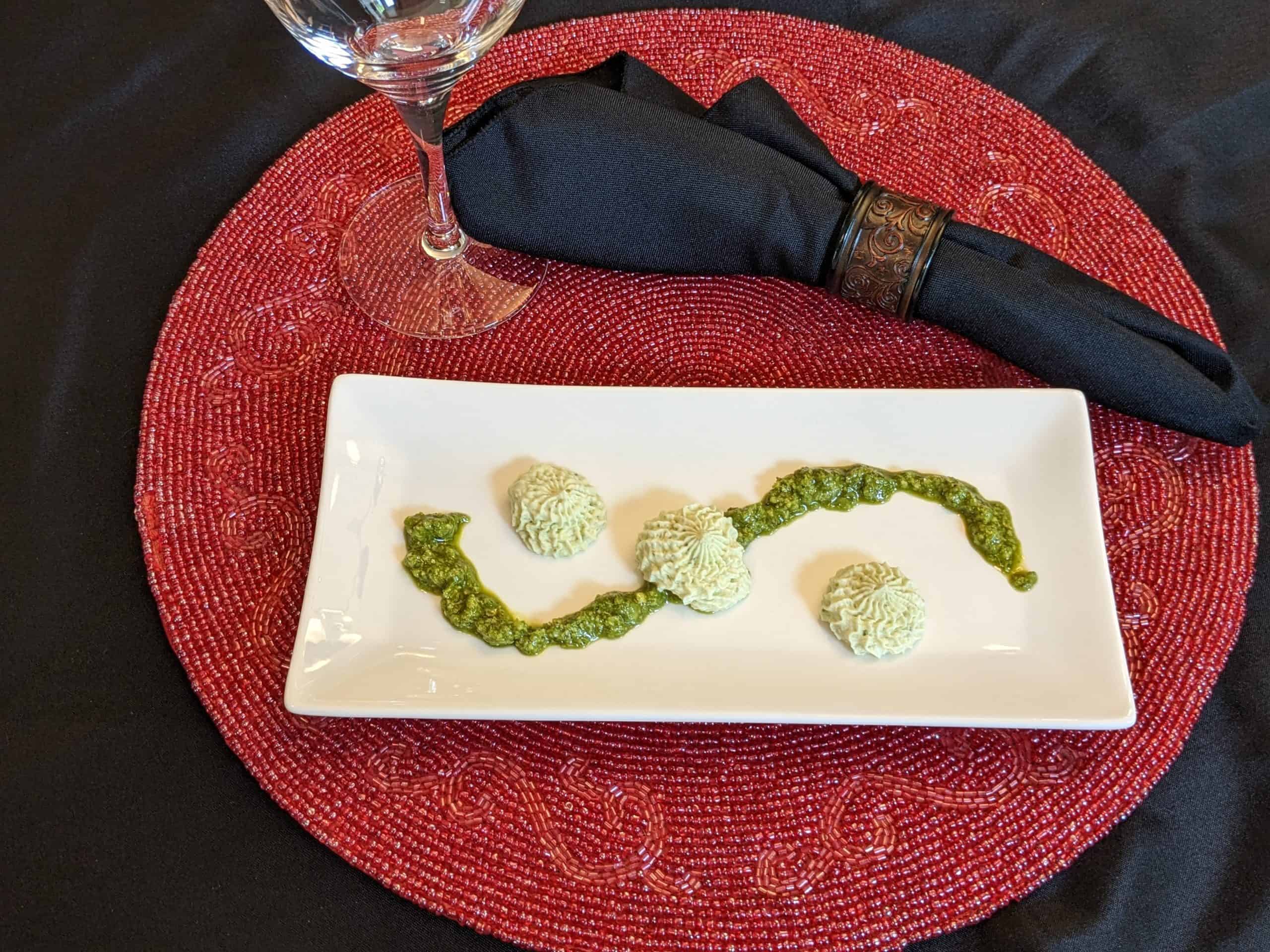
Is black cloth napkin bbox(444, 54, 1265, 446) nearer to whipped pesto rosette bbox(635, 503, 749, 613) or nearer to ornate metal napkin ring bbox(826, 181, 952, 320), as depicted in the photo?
ornate metal napkin ring bbox(826, 181, 952, 320)

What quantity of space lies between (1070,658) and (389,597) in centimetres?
44

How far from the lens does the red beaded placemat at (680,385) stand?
0.67 metres

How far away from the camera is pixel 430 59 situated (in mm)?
674

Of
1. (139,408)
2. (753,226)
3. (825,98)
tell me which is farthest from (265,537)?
(825,98)

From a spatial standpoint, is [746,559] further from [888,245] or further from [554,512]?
[888,245]

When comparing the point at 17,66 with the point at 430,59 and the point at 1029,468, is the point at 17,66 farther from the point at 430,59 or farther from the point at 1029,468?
the point at 1029,468

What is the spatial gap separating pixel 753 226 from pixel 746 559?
0.83 ft

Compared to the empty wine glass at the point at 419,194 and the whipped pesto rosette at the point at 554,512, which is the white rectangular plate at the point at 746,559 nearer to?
the whipped pesto rosette at the point at 554,512

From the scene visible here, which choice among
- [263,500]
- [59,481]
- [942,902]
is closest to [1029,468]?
[942,902]

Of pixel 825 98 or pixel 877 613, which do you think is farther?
pixel 825 98

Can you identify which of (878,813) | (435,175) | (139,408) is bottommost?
(139,408)

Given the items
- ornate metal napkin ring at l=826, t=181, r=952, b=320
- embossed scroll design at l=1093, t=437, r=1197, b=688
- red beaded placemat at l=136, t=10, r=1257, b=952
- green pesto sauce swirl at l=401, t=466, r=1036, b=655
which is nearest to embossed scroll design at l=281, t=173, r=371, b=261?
red beaded placemat at l=136, t=10, r=1257, b=952

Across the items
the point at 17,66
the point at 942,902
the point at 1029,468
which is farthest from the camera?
the point at 17,66

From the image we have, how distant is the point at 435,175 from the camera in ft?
2.65
